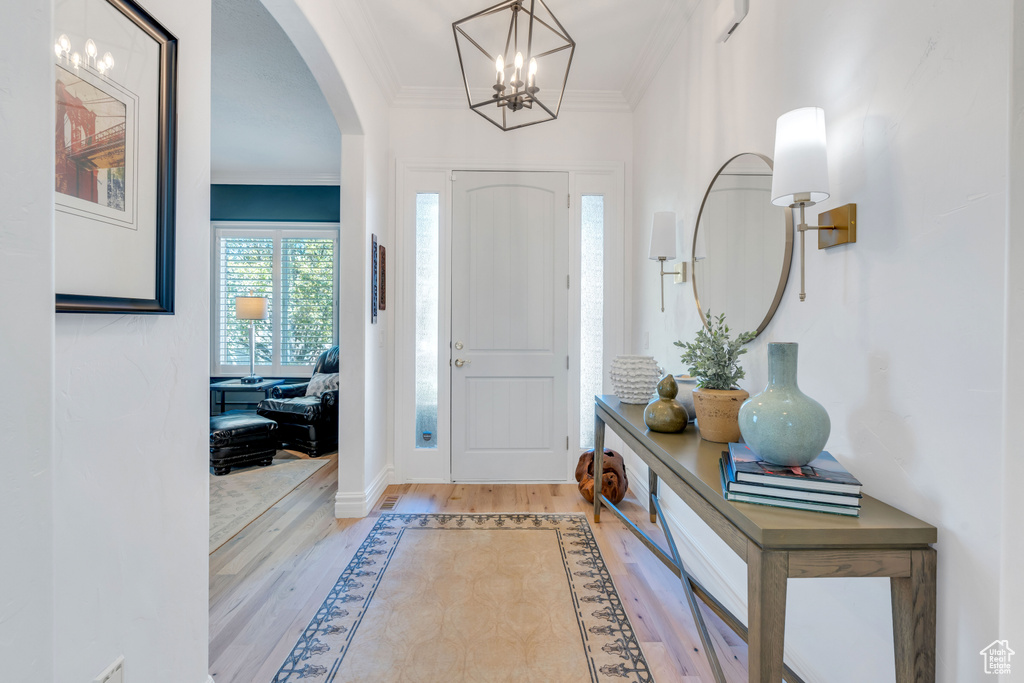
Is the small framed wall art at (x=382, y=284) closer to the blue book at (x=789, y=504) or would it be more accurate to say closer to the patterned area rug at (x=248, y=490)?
the patterned area rug at (x=248, y=490)

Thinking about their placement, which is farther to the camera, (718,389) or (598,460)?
(598,460)

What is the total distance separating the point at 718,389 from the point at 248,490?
124 inches

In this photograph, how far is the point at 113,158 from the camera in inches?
39.3

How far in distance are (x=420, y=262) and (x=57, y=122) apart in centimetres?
269

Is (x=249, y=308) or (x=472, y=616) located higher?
(x=249, y=308)

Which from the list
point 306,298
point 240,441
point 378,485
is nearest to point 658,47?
point 378,485

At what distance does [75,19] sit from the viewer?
91cm

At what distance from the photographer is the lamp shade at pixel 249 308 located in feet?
16.9

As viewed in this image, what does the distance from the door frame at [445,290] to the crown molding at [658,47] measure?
497mm

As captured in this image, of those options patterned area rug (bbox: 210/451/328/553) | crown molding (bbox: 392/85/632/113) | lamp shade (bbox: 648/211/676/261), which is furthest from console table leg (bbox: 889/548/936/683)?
crown molding (bbox: 392/85/632/113)

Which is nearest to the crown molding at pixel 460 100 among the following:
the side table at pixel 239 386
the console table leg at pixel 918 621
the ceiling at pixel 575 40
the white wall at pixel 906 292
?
the ceiling at pixel 575 40

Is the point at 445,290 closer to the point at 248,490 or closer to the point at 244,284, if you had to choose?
the point at 248,490

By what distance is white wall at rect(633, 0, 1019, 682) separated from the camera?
918mm

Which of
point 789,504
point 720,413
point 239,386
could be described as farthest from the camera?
point 239,386
